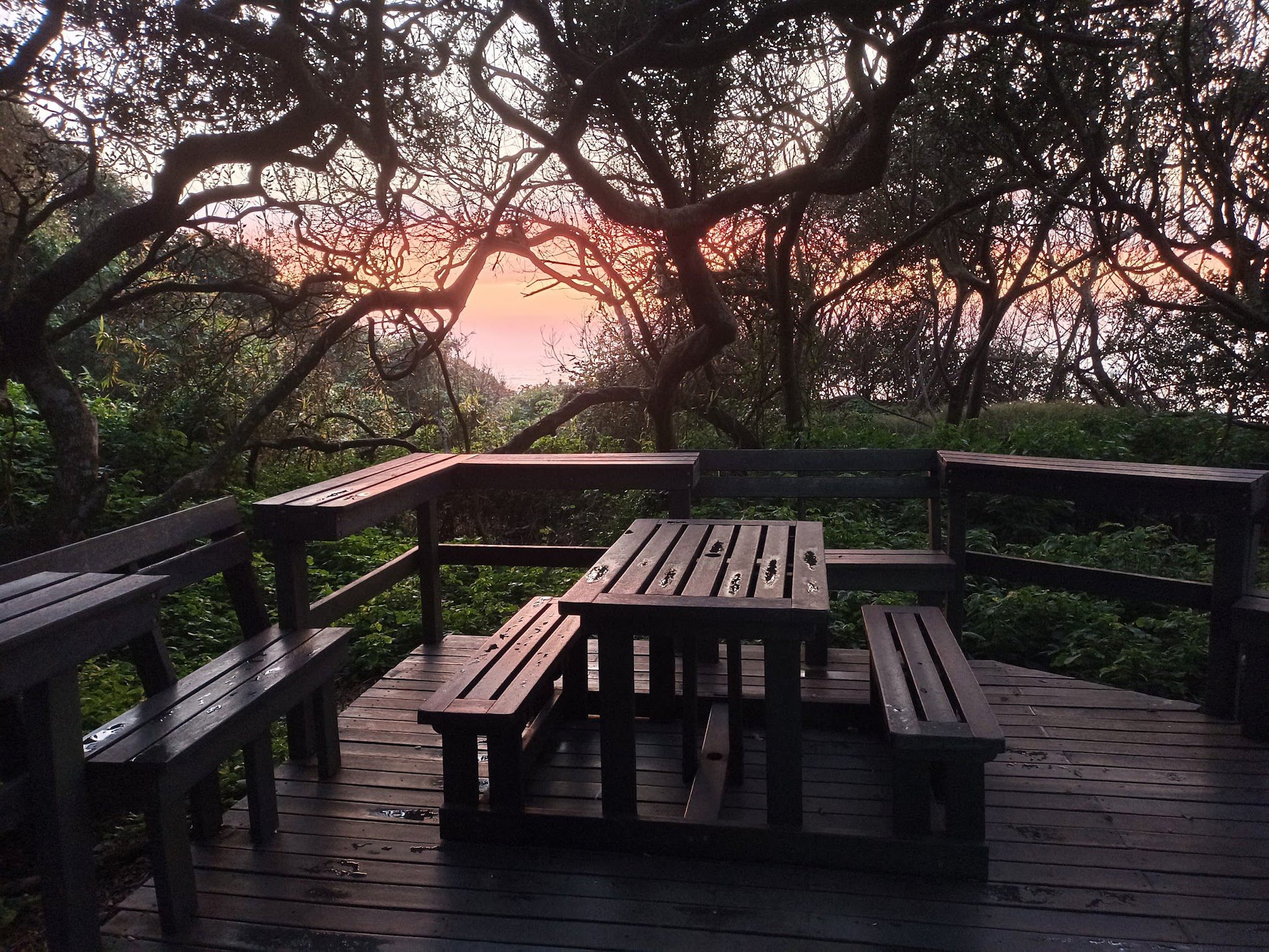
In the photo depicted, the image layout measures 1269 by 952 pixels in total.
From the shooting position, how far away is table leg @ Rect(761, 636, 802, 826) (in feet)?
8.35

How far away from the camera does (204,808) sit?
9.04 feet

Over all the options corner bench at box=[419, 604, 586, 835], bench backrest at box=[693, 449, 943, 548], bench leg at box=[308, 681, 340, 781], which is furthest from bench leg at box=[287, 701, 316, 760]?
bench backrest at box=[693, 449, 943, 548]

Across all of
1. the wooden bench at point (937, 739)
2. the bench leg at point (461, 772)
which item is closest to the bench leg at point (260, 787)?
the bench leg at point (461, 772)

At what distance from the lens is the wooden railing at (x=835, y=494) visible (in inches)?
130

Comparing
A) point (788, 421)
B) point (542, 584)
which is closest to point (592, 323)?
point (788, 421)

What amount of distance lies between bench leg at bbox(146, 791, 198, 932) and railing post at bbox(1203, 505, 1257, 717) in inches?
142

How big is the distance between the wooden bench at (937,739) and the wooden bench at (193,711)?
1.80 m

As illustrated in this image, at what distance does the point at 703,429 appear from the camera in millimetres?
8812

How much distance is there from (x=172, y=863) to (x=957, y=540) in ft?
10.9

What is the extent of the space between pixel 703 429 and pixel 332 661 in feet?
20.1

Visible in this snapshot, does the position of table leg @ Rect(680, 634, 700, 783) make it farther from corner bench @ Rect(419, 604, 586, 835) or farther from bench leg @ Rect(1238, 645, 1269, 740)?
bench leg @ Rect(1238, 645, 1269, 740)

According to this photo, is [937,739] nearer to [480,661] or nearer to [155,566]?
[480,661]

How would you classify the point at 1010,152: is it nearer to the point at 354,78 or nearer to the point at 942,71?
the point at 942,71

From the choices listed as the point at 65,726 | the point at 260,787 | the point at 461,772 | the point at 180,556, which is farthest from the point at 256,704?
the point at 180,556
